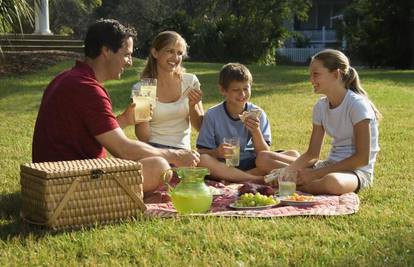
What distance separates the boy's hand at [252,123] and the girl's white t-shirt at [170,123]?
2.09ft

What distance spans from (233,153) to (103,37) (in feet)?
5.20

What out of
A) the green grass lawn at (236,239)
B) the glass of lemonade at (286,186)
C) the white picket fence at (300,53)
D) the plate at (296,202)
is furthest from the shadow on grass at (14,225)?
the white picket fence at (300,53)

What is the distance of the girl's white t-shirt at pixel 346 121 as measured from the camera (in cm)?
572

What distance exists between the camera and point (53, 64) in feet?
56.7

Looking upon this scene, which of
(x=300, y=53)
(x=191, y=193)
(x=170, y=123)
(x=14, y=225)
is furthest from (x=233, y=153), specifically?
(x=300, y=53)

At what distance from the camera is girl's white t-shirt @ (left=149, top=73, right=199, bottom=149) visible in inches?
251

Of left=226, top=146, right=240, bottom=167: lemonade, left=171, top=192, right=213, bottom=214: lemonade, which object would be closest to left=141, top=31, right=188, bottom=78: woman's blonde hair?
left=226, top=146, right=240, bottom=167: lemonade

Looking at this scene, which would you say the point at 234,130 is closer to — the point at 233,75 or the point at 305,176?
the point at 233,75

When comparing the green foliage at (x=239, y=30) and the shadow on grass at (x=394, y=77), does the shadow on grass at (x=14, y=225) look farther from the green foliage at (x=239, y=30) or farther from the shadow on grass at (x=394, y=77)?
the green foliage at (x=239, y=30)

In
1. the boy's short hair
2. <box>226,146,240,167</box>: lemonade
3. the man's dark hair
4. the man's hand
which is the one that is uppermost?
the man's dark hair

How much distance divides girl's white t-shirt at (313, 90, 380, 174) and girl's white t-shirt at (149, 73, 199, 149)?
1.21 m

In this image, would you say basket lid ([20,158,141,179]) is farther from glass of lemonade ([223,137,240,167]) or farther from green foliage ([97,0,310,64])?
green foliage ([97,0,310,64])

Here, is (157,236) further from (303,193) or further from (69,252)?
(303,193)

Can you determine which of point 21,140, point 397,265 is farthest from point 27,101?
point 397,265
